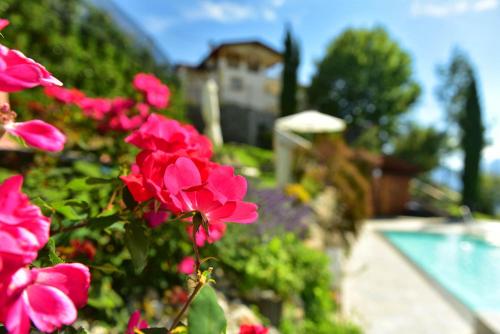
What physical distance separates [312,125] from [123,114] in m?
7.75

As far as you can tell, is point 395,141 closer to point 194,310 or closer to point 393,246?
point 393,246

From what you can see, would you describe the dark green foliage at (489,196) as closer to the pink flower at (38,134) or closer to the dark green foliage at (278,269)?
the dark green foliage at (278,269)

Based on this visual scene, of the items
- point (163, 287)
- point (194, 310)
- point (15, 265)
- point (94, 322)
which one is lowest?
point (163, 287)

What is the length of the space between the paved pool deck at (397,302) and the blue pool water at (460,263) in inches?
11.5

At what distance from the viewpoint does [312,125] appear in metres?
9.04

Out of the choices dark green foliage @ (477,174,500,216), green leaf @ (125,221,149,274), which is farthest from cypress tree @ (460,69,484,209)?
green leaf @ (125,221,149,274)

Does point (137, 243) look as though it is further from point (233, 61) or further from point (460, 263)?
point (233, 61)

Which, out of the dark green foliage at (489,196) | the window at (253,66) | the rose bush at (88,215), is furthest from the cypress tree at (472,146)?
the rose bush at (88,215)

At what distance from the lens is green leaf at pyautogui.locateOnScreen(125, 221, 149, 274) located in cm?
59

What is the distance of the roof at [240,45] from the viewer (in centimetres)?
2712

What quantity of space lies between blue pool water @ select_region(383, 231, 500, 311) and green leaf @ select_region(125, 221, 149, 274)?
214 inches

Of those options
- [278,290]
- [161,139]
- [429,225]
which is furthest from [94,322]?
[429,225]

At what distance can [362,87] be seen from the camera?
26094mm

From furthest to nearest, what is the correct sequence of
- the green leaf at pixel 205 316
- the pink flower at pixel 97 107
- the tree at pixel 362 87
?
the tree at pixel 362 87
the pink flower at pixel 97 107
the green leaf at pixel 205 316
